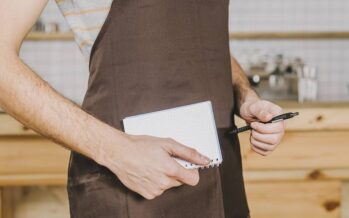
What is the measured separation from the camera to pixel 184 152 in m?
0.78

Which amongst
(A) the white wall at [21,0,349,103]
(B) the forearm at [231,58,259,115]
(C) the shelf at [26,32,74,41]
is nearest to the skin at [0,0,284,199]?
(B) the forearm at [231,58,259,115]

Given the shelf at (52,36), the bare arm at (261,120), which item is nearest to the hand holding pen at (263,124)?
the bare arm at (261,120)

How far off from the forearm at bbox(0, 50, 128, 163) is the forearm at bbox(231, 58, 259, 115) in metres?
0.37

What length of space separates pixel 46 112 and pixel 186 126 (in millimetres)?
238

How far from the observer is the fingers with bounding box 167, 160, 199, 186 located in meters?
0.75

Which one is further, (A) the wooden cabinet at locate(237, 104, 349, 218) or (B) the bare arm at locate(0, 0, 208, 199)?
(A) the wooden cabinet at locate(237, 104, 349, 218)

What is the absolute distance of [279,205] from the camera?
2279mm

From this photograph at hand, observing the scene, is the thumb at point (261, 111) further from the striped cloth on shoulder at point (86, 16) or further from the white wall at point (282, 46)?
the white wall at point (282, 46)

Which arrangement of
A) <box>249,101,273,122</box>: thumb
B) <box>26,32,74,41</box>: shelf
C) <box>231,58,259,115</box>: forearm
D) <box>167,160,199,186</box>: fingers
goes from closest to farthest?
<box>167,160,199,186</box>: fingers
<box>249,101,273,122</box>: thumb
<box>231,58,259,115</box>: forearm
<box>26,32,74,41</box>: shelf

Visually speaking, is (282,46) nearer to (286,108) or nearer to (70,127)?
(286,108)

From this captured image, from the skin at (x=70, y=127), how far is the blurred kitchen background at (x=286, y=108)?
1.30m

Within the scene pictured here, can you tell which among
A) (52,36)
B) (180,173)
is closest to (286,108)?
(180,173)

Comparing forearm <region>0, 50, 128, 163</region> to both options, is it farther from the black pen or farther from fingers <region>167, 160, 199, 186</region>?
the black pen

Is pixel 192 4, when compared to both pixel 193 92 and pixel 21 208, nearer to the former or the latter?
pixel 193 92
